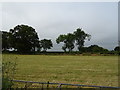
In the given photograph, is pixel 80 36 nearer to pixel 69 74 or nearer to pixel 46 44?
pixel 46 44

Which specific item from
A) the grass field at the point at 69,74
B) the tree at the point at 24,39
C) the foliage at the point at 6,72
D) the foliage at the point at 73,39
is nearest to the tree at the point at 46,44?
the foliage at the point at 73,39

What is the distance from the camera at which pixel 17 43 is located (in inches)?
2672

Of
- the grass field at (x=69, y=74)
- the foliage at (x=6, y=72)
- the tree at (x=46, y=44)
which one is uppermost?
the tree at (x=46, y=44)

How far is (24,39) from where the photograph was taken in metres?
69.8

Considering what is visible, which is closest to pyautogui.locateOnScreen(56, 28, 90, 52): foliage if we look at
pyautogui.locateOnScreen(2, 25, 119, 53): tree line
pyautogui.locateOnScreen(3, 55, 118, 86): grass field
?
pyautogui.locateOnScreen(2, 25, 119, 53): tree line

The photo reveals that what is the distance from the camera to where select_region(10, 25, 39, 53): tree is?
67.4m

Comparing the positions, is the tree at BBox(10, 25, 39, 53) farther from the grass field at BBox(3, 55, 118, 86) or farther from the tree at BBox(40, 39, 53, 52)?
the grass field at BBox(3, 55, 118, 86)

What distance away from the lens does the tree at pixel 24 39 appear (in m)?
67.4

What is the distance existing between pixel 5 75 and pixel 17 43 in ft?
213

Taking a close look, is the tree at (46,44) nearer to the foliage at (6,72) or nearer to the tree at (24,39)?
the tree at (24,39)

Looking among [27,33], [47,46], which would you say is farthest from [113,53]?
[47,46]

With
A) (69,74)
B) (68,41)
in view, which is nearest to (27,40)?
(68,41)

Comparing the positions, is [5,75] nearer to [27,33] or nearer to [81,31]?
[27,33]

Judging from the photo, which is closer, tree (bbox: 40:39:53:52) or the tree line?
the tree line
